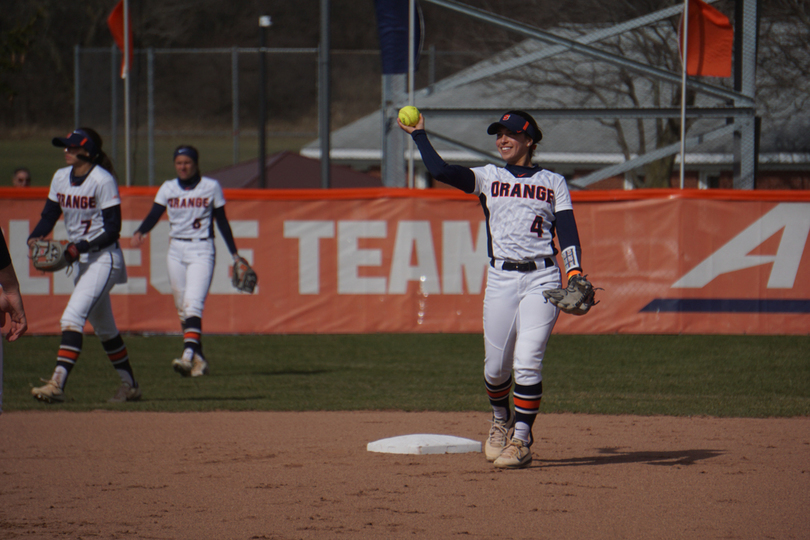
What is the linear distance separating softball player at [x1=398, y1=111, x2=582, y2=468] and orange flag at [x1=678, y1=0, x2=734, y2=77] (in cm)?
777

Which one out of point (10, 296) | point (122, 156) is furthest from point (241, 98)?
point (10, 296)

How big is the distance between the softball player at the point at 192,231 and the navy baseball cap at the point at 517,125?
401 centimetres

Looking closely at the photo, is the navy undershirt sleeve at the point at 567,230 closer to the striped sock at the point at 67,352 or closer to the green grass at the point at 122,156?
the striped sock at the point at 67,352

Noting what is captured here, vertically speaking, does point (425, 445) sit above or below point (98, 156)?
below

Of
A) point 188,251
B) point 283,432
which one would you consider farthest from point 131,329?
point 283,432

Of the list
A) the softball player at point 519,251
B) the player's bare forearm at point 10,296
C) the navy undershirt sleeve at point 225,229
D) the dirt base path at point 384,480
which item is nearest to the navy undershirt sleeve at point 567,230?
the softball player at point 519,251

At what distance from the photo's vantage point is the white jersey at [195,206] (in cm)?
862

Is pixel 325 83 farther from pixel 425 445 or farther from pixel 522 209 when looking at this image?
pixel 522 209

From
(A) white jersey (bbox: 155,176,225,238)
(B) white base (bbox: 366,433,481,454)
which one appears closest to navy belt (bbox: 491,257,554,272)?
(B) white base (bbox: 366,433,481,454)

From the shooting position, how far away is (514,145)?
16.9ft

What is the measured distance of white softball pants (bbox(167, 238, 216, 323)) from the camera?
8523mm

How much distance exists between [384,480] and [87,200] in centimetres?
349

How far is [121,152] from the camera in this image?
29234 millimetres

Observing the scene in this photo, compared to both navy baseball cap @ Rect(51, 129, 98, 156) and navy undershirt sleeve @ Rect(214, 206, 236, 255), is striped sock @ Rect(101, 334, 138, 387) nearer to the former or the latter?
navy baseball cap @ Rect(51, 129, 98, 156)
